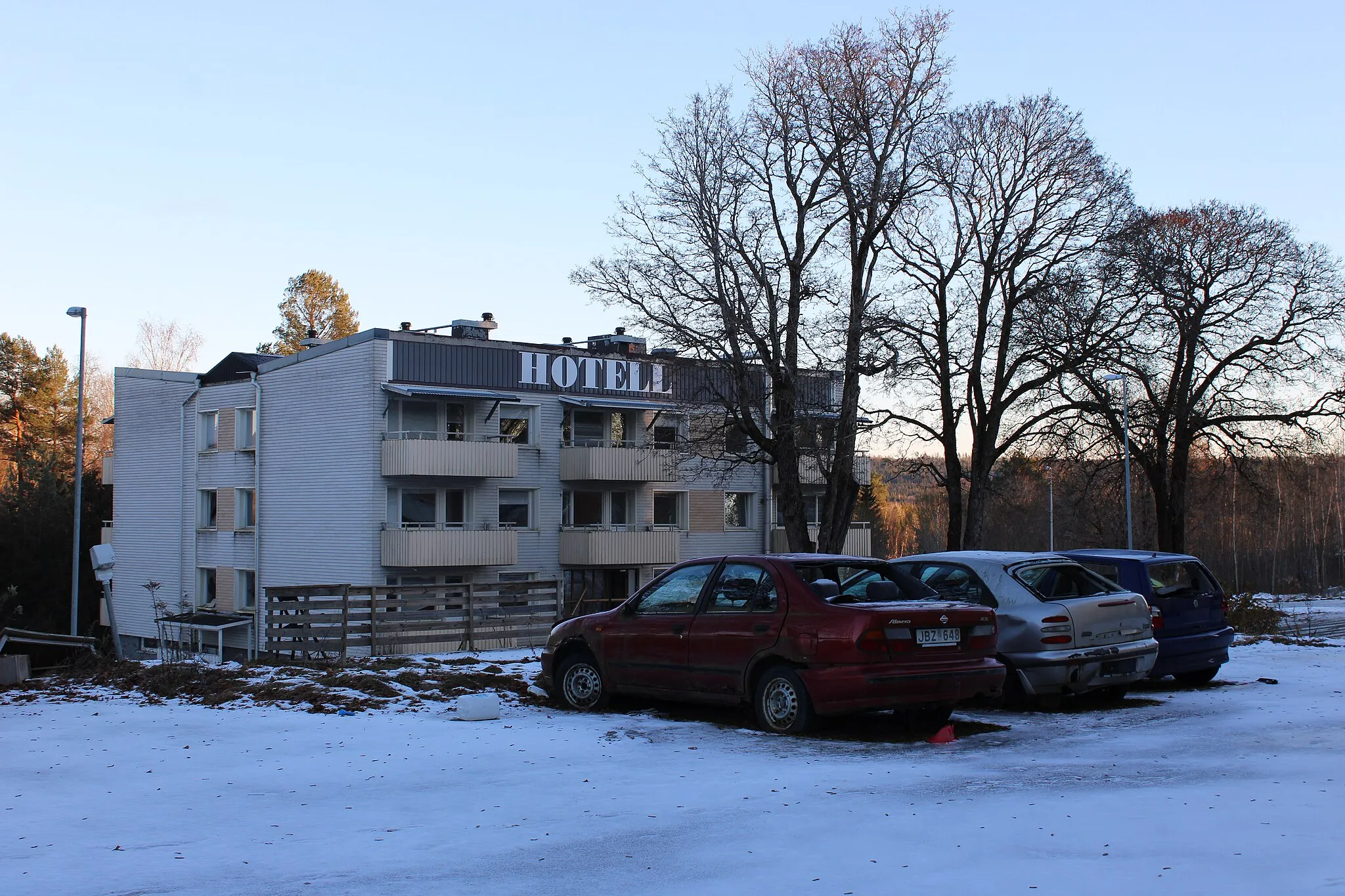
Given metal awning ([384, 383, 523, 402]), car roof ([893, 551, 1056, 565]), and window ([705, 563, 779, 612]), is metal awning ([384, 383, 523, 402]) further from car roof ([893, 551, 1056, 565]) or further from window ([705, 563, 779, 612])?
window ([705, 563, 779, 612])

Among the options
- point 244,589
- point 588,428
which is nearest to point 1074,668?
point 588,428

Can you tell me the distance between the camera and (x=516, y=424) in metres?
41.1

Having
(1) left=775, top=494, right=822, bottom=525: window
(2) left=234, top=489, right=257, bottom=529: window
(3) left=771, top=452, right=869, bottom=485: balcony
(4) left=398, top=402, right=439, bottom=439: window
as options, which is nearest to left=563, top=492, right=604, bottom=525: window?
(4) left=398, top=402, right=439, bottom=439: window

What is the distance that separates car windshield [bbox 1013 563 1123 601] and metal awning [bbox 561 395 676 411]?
2879 cm

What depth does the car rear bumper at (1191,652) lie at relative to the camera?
43.6 ft

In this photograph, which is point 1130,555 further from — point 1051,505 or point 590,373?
point 1051,505

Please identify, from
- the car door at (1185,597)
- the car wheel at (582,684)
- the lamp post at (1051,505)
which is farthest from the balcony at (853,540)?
the car wheel at (582,684)

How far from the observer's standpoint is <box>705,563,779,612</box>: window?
10.4 m

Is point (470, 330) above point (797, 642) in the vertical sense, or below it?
above

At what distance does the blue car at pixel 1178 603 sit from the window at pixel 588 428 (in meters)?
29.6

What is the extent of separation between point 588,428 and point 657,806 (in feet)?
119

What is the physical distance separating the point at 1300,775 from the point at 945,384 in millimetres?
24460

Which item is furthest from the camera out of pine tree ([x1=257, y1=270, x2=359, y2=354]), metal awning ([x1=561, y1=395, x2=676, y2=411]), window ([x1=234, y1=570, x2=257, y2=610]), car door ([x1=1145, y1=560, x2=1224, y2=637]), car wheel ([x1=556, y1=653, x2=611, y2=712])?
pine tree ([x1=257, y1=270, x2=359, y2=354])

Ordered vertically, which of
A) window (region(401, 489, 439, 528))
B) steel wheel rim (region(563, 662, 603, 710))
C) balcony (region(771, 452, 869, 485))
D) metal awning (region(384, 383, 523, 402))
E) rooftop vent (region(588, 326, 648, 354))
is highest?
rooftop vent (region(588, 326, 648, 354))
